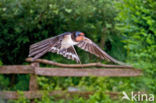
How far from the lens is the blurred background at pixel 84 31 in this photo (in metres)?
3.63

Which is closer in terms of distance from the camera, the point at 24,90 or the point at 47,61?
the point at 47,61

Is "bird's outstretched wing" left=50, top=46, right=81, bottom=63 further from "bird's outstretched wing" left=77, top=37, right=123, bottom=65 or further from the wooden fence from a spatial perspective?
the wooden fence

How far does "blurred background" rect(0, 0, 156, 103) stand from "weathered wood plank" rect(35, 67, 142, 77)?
0.54 ft

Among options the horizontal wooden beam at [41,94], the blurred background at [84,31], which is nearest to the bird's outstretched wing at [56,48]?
the blurred background at [84,31]

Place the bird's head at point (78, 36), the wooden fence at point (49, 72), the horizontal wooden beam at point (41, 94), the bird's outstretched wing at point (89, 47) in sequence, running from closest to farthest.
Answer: the bird's head at point (78, 36)
the bird's outstretched wing at point (89, 47)
the wooden fence at point (49, 72)
the horizontal wooden beam at point (41, 94)

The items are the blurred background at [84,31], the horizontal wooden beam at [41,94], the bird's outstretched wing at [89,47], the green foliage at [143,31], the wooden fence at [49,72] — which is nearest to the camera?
the bird's outstretched wing at [89,47]

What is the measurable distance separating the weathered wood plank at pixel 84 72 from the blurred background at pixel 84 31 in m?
0.17

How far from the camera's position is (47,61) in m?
4.00

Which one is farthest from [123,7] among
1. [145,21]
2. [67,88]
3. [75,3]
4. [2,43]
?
[2,43]

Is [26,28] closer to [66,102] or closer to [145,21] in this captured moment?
[66,102]

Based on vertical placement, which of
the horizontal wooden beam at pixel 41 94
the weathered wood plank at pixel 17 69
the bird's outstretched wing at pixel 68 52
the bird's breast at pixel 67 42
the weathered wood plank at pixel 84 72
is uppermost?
the bird's breast at pixel 67 42

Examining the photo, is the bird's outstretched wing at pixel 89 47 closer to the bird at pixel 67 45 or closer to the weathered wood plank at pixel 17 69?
the bird at pixel 67 45

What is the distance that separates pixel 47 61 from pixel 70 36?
3.27 feet

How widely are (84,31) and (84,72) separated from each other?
644 mm
